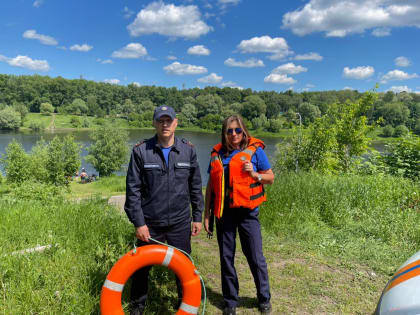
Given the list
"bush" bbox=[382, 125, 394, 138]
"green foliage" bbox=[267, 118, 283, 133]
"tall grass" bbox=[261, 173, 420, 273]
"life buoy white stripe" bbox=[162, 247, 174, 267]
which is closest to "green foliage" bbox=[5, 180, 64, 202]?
"tall grass" bbox=[261, 173, 420, 273]

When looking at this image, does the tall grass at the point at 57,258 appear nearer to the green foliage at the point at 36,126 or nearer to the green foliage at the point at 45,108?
the green foliage at the point at 36,126

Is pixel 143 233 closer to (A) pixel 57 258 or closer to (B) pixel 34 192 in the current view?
(A) pixel 57 258

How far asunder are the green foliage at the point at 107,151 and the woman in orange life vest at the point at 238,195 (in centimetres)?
3283

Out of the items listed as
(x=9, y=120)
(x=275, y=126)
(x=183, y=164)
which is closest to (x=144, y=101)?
(x=9, y=120)

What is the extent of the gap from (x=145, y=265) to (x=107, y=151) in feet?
110

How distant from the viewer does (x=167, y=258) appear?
2203 mm

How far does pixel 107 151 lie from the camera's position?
33594 mm

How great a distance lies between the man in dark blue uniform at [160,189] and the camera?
226 centimetres

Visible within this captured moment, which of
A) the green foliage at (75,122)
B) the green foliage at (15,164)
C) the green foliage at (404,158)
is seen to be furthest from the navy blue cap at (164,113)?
the green foliage at (75,122)

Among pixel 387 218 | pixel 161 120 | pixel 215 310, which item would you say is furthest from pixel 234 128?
pixel 387 218

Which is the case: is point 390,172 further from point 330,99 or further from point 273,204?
point 330,99

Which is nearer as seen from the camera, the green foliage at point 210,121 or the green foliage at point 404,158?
the green foliage at point 404,158

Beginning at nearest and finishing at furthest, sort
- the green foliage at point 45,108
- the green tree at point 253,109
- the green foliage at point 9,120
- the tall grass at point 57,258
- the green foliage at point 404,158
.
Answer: the tall grass at point 57,258, the green foliage at point 404,158, the green foliage at point 9,120, the green foliage at point 45,108, the green tree at point 253,109

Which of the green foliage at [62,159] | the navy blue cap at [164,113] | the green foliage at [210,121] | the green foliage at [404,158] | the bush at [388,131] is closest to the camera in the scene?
the navy blue cap at [164,113]
